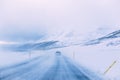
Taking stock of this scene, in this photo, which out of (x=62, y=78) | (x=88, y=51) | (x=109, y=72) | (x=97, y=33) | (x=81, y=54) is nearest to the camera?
(x=62, y=78)

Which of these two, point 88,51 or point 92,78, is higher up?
point 88,51

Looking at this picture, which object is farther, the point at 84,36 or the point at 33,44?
the point at 84,36

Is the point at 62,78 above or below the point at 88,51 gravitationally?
below

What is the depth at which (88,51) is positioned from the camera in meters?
55.0

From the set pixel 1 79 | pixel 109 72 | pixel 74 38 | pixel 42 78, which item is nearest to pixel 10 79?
pixel 1 79

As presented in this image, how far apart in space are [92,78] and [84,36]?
22.9 m

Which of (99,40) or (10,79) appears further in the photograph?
(99,40)

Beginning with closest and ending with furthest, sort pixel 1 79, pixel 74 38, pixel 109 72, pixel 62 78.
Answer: pixel 1 79 → pixel 62 78 → pixel 109 72 → pixel 74 38

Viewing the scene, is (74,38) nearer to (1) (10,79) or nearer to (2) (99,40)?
(2) (99,40)

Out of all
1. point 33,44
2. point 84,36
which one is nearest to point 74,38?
point 84,36

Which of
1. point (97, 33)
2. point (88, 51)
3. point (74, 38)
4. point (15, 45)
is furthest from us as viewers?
point (88, 51)

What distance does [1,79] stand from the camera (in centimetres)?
1906

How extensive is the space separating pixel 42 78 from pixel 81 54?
39826mm

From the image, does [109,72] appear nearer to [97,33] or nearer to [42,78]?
[42,78]
